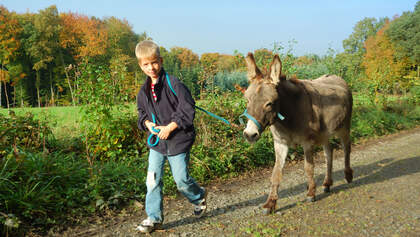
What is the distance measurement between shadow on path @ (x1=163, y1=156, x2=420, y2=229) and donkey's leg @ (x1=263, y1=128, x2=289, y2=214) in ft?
0.72

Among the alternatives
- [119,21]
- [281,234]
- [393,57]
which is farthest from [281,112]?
[119,21]

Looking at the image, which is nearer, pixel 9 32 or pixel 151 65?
pixel 151 65

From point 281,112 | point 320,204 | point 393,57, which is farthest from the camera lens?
point 393,57

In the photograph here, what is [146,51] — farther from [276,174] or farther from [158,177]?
[276,174]

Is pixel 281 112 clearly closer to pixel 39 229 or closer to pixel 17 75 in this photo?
pixel 39 229

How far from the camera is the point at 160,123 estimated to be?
3.18m

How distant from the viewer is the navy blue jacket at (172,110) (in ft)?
9.85

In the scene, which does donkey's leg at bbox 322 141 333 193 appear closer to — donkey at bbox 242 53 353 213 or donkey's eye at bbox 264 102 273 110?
donkey at bbox 242 53 353 213

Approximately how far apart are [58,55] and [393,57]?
3725 cm

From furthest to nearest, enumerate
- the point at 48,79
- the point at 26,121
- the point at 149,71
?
the point at 48,79 → the point at 26,121 → the point at 149,71

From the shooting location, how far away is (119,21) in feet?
121

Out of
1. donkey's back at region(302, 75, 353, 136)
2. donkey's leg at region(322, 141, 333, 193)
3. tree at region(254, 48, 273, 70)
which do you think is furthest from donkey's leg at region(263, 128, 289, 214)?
tree at region(254, 48, 273, 70)

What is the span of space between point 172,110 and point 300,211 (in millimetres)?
2285

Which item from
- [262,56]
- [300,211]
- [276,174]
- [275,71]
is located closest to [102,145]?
[276,174]
